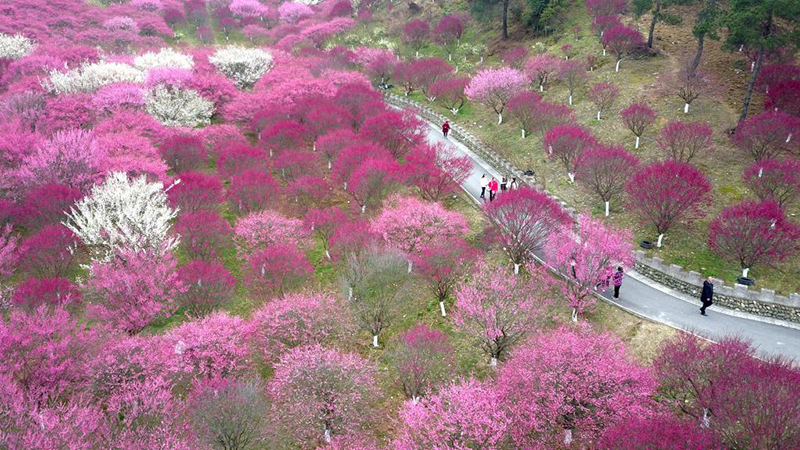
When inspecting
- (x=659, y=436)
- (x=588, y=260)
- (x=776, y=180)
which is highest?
(x=776, y=180)

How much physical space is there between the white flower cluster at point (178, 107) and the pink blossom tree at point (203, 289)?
2662cm

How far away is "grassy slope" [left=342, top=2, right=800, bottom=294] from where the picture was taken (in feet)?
90.5

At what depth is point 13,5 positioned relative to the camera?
75188 millimetres

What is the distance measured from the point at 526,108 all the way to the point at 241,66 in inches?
1463

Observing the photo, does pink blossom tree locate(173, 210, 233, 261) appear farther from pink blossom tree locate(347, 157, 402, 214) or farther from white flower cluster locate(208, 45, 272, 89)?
white flower cluster locate(208, 45, 272, 89)

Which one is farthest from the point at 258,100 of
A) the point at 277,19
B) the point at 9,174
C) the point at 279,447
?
the point at 277,19

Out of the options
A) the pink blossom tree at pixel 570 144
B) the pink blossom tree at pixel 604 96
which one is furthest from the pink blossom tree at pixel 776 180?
the pink blossom tree at pixel 604 96

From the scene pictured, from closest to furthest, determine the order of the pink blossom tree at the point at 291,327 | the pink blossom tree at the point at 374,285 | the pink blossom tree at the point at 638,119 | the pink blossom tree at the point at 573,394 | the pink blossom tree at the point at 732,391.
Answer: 1. the pink blossom tree at the point at 732,391
2. the pink blossom tree at the point at 573,394
3. the pink blossom tree at the point at 291,327
4. the pink blossom tree at the point at 374,285
5. the pink blossom tree at the point at 638,119

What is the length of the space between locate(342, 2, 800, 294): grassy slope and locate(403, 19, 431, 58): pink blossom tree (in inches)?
420

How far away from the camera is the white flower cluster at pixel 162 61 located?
58875 millimetres

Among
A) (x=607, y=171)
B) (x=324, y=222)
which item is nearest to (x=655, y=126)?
(x=607, y=171)

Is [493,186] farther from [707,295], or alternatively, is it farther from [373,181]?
[707,295]

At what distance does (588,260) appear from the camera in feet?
79.2

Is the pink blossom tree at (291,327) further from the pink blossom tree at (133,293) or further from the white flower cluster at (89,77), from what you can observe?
the white flower cluster at (89,77)
